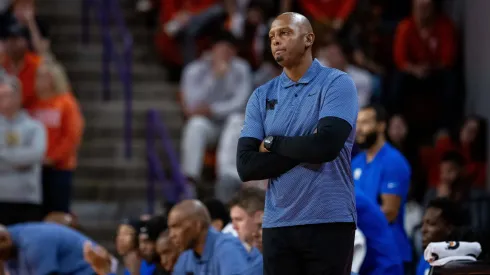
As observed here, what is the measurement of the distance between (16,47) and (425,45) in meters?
4.54

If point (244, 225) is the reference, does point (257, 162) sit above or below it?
above

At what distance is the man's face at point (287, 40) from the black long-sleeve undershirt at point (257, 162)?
0.45 m

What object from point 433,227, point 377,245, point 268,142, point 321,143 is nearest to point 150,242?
point 377,245

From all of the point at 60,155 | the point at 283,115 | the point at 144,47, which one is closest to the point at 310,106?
the point at 283,115

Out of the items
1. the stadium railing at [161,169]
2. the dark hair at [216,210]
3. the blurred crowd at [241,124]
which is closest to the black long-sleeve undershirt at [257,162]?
the blurred crowd at [241,124]

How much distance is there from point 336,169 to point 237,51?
25.8ft

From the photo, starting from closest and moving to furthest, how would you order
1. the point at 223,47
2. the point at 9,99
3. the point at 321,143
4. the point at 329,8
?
the point at 321,143, the point at 9,99, the point at 223,47, the point at 329,8

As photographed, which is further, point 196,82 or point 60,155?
point 196,82

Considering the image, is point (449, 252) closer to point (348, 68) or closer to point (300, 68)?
point (300, 68)

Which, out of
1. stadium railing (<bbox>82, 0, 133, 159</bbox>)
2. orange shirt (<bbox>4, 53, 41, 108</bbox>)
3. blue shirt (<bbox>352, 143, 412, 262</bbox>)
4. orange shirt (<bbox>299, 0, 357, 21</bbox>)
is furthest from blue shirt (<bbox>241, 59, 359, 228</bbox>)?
orange shirt (<bbox>299, 0, 357, 21</bbox>)

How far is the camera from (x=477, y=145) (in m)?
12.0

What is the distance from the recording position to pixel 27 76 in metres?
12.2

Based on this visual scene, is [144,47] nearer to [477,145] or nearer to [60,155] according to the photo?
[60,155]

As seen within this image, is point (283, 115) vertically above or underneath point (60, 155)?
above
